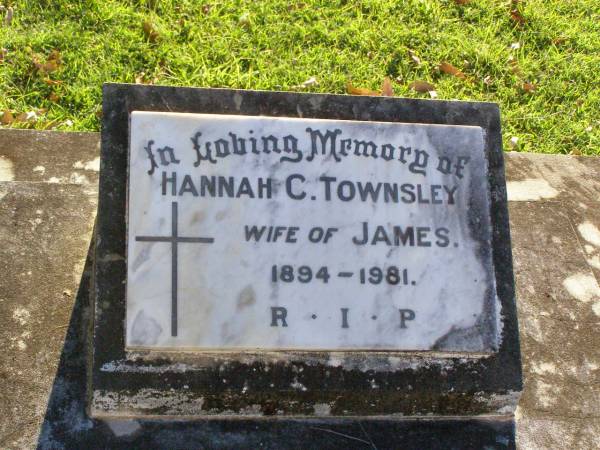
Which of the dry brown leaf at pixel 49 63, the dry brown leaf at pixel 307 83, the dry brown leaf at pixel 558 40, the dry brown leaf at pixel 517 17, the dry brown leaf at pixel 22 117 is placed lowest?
the dry brown leaf at pixel 22 117

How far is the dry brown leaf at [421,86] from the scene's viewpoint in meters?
4.10

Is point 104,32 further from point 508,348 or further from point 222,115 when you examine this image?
point 508,348

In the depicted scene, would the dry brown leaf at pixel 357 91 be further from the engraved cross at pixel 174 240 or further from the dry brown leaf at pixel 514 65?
the engraved cross at pixel 174 240

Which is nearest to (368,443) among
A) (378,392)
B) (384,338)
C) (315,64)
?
(378,392)

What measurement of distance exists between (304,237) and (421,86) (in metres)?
1.98

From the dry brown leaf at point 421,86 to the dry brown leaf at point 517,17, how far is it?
836 mm

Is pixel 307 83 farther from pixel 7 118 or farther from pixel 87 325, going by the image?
pixel 87 325

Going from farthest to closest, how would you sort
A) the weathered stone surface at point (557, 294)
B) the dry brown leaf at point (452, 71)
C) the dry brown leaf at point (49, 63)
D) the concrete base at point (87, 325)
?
the dry brown leaf at point (452, 71), the dry brown leaf at point (49, 63), the weathered stone surface at point (557, 294), the concrete base at point (87, 325)

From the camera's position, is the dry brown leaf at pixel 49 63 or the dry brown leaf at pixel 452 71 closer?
the dry brown leaf at pixel 49 63

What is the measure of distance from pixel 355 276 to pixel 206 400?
1.81ft

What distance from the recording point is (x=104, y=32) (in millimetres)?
4074

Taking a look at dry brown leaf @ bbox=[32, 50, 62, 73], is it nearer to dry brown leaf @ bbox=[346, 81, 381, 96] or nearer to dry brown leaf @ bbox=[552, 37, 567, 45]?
dry brown leaf @ bbox=[346, 81, 381, 96]

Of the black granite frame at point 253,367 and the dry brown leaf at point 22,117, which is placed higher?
the dry brown leaf at point 22,117

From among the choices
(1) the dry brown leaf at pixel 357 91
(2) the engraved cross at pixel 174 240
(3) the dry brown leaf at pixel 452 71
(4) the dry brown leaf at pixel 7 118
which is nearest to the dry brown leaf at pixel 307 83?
(1) the dry brown leaf at pixel 357 91
